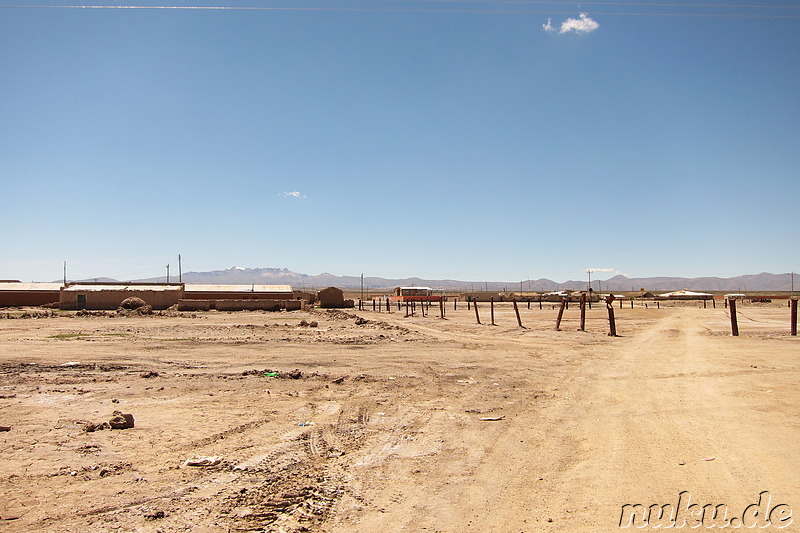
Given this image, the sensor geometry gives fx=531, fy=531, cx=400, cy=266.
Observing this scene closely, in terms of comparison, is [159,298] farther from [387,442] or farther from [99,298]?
[387,442]

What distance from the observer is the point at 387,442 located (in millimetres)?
8000

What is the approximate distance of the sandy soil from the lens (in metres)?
5.54

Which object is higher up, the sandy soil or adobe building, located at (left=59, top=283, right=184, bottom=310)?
adobe building, located at (left=59, top=283, right=184, bottom=310)

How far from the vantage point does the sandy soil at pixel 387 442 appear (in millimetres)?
5535

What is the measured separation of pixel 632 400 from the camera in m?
10.6

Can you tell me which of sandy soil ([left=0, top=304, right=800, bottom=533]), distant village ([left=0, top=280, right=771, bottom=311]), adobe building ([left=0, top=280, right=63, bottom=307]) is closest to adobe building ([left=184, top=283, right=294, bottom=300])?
distant village ([left=0, top=280, right=771, bottom=311])

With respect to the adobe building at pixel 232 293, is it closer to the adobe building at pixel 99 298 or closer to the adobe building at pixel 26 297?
the adobe building at pixel 99 298

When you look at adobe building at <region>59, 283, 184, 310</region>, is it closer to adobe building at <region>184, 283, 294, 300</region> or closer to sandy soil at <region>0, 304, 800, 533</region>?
adobe building at <region>184, 283, 294, 300</region>

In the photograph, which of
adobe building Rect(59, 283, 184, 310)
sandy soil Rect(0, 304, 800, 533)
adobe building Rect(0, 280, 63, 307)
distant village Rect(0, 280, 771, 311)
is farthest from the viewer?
adobe building Rect(0, 280, 63, 307)

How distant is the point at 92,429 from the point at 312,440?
3511 millimetres

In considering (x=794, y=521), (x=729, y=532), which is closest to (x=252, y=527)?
(x=729, y=532)

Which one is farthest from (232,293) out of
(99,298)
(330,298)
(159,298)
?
(99,298)

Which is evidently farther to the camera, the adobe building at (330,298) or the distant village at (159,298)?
the adobe building at (330,298)

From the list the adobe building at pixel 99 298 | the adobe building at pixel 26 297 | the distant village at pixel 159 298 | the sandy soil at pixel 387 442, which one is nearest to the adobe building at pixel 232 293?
the distant village at pixel 159 298
